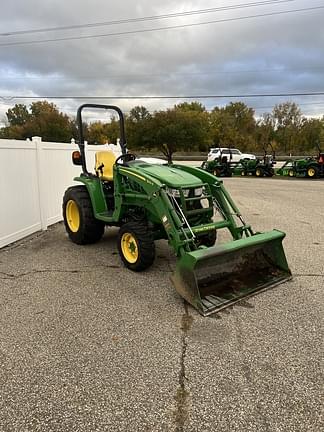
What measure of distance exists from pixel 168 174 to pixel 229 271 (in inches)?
58.4

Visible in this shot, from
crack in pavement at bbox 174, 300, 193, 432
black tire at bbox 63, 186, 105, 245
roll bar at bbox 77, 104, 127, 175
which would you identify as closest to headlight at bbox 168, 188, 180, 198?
black tire at bbox 63, 186, 105, 245

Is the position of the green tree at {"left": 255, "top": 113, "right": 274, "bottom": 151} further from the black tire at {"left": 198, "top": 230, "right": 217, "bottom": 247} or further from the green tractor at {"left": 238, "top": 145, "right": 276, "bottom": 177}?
the black tire at {"left": 198, "top": 230, "right": 217, "bottom": 247}

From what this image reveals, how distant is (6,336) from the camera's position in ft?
9.99

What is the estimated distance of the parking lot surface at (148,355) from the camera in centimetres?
215

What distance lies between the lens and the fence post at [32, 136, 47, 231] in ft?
21.1

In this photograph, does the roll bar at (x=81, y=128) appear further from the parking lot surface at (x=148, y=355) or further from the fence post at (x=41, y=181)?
the parking lot surface at (x=148, y=355)

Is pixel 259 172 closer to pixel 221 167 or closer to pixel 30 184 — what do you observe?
pixel 221 167

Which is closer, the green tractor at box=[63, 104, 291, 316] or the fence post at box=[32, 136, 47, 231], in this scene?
the green tractor at box=[63, 104, 291, 316]

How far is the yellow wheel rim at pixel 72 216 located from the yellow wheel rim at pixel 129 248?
1.51m

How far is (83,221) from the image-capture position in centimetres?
546

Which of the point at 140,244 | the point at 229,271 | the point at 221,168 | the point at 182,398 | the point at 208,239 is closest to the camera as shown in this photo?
the point at 182,398

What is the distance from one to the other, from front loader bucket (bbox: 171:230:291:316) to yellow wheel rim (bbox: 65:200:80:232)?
270cm

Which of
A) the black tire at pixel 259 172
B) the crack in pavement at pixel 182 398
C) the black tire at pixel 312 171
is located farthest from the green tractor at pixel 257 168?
the crack in pavement at pixel 182 398

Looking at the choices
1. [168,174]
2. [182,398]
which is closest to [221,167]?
[168,174]
